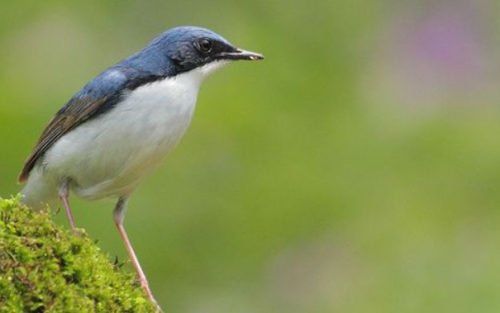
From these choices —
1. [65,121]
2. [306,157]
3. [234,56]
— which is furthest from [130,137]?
[306,157]

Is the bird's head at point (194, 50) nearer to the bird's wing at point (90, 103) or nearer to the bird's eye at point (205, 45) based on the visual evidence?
the bird's eye at point (205, 45)

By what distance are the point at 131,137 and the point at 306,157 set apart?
3.81 meters

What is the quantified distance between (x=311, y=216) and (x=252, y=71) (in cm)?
178

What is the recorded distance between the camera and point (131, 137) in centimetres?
791

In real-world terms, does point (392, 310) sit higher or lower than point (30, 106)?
lower

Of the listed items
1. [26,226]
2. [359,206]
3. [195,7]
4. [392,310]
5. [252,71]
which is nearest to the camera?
[26,226]

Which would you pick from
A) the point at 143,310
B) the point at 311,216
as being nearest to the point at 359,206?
the point at 311,216

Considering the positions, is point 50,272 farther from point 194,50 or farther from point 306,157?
point 306,157

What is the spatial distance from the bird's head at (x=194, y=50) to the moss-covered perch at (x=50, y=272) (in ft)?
8.01

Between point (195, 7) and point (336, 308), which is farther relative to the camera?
point (195, 7)

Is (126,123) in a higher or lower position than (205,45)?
lower

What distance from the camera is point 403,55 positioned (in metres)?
12.5

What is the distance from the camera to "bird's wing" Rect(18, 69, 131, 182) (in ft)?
26.5

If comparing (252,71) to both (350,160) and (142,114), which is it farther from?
(142,114)
